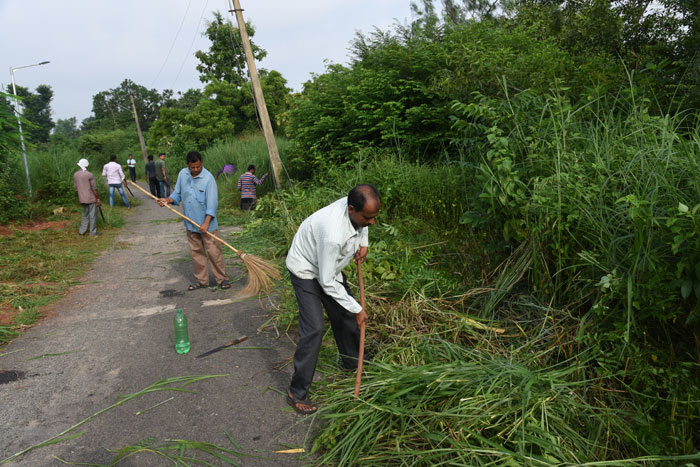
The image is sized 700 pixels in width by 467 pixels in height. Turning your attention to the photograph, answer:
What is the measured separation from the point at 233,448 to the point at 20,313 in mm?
4286

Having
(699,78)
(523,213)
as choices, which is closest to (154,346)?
(523,213)

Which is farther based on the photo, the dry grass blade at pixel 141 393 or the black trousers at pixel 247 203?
the black trousers at pixel 247 203

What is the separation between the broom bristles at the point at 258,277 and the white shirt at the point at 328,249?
2.74 metres

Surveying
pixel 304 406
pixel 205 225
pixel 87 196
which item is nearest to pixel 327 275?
pixel 304 406

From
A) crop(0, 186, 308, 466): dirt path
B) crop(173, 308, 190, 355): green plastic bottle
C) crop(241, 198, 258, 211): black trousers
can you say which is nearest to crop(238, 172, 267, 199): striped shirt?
crop(241, 198, 258, 211): black trousers

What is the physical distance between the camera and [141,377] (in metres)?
4.09

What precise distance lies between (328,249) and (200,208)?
3.98m

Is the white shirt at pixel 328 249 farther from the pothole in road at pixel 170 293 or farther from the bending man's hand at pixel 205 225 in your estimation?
the pothole in road at pixel 170 293

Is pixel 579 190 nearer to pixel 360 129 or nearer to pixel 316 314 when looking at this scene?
pixel 316 314

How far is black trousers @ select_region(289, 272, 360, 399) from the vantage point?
11.2 feet

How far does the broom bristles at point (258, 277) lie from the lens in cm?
618

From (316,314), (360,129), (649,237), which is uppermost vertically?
(360,129)

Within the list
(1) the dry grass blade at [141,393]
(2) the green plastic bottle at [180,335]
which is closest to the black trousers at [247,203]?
(2) the green plastic bottle at [180,335]

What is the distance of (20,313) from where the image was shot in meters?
5.67
